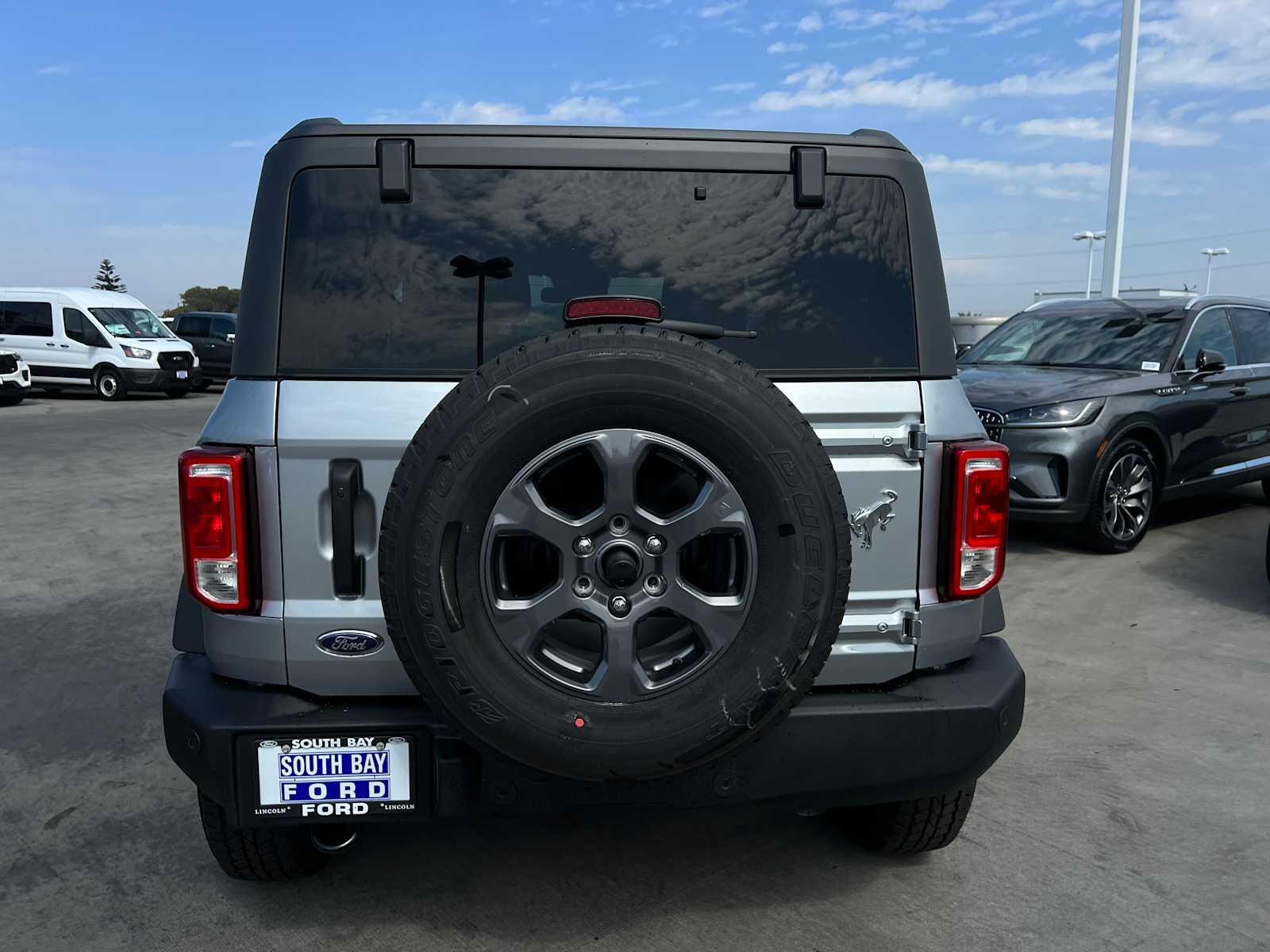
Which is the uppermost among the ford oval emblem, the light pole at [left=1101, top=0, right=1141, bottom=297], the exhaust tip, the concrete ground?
the light pole at [left=1101, top=0, right=1141, bottom=297]

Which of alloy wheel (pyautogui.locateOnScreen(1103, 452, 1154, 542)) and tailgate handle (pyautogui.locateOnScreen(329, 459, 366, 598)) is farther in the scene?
alloy wheel (pyautogui.locateOnScreen(1103, 452, 1154, 542))

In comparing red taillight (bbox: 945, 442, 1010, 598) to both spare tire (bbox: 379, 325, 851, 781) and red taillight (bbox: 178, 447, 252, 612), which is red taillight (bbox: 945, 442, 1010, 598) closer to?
spare tire (bbox: 379, 325, 851, 781)

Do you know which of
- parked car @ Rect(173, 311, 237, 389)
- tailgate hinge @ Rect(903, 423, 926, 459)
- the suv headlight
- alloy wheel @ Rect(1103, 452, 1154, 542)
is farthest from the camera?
parked car @ Rect(173, 311, 237, 389)

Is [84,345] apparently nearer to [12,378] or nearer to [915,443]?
[12,378]

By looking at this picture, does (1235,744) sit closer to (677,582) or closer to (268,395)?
(677,582)

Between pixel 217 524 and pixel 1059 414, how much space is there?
232 inches

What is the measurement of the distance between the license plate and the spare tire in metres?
0.32

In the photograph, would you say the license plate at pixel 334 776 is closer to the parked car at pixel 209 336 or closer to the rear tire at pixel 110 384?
the rear tire at pixel 110 384

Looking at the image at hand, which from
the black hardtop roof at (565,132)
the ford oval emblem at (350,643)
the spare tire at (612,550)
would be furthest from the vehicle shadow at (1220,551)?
the ford oval emblem at (350,643)

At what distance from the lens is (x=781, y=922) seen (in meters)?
2.78

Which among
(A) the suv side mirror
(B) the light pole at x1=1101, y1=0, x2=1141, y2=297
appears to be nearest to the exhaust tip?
(A) the suv side mirror

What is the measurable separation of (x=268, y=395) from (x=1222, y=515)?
8434 mm

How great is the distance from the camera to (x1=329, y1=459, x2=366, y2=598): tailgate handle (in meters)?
2.44

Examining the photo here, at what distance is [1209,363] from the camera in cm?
750
